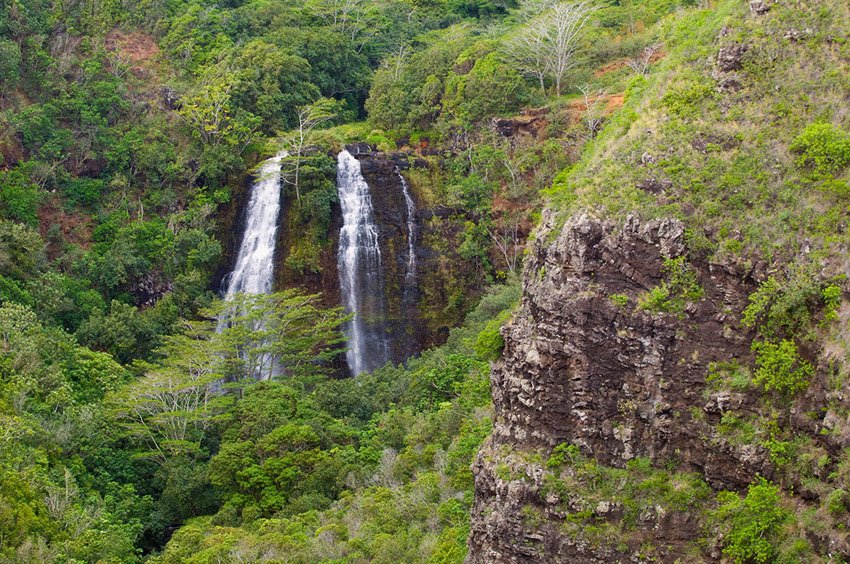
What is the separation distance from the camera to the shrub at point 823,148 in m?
17.1

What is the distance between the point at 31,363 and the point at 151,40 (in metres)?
28.3

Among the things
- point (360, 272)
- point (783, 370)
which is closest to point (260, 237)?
point (360, 272)

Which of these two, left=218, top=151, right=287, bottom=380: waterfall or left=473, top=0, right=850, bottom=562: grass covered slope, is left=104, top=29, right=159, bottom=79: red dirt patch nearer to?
left=218, top=151, right=287, bottom=380: waterfall

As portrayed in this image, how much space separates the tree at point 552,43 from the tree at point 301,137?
10004mm

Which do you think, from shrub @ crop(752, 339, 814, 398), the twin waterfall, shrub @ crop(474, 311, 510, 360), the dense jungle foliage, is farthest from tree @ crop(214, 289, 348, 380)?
shrub @ crop(752, 339, 814, 398)

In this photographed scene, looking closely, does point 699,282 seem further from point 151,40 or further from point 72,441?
point 151,40

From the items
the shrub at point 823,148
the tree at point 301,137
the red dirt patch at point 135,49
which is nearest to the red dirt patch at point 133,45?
the red dirt patch at point 135,49

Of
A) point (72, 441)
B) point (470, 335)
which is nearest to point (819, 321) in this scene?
point (470, 335)

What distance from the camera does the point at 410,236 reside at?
42.6m

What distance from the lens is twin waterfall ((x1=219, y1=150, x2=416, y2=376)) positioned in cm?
4078

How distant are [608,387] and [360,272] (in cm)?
2518

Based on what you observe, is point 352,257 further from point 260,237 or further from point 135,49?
point 135,49

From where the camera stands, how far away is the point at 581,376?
17.7 m

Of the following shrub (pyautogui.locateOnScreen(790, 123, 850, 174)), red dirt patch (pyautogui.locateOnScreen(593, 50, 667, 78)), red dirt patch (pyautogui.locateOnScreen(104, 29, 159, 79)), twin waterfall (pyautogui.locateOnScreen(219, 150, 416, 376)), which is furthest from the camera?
red dirt patch (pyautogui.locateOnScreen(104, 29, 159, 79))
